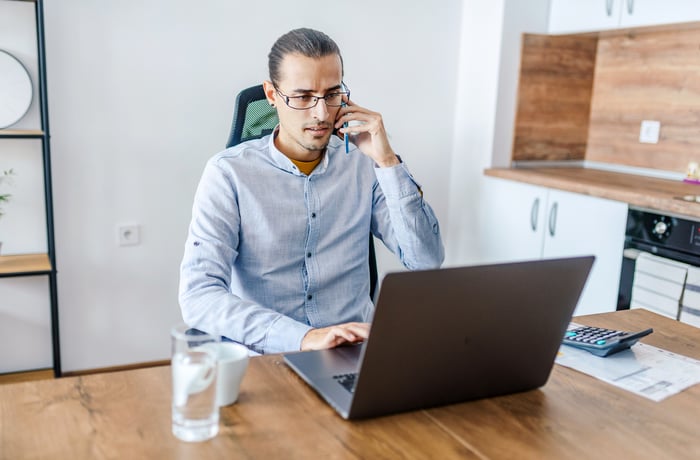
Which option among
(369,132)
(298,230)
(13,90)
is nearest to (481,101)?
(369,132)

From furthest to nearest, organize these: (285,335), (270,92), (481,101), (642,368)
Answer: (481,101) < (270,92) < (285,335) < (642,368)

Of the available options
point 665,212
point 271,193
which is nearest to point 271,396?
point 271,193

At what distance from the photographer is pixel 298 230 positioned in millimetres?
1685

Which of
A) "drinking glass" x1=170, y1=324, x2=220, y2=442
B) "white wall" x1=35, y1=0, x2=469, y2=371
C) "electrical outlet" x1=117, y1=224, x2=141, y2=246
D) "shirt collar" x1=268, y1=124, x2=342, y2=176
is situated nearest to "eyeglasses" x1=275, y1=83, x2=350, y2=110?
"shirt collar" x1=268, y1=124, x2=342, y2=176

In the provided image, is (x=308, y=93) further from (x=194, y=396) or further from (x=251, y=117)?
(x=194, y=396)

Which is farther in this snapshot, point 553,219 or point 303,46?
point 553,219

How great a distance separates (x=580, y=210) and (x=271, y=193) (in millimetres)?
1523

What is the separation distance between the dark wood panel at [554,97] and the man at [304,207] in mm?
1723

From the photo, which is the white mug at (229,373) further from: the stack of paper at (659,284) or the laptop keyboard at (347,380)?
the stack of paper at (659,284)

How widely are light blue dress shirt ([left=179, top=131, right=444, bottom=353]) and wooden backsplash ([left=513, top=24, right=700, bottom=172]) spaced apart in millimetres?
1711

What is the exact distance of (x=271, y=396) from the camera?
102cm

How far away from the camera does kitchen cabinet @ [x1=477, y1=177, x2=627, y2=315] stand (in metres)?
2.61

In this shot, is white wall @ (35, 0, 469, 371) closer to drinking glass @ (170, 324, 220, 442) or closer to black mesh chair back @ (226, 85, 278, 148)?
black mesh chair back @ (226, 85, 278, 148)

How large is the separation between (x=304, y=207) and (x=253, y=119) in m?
0.34
